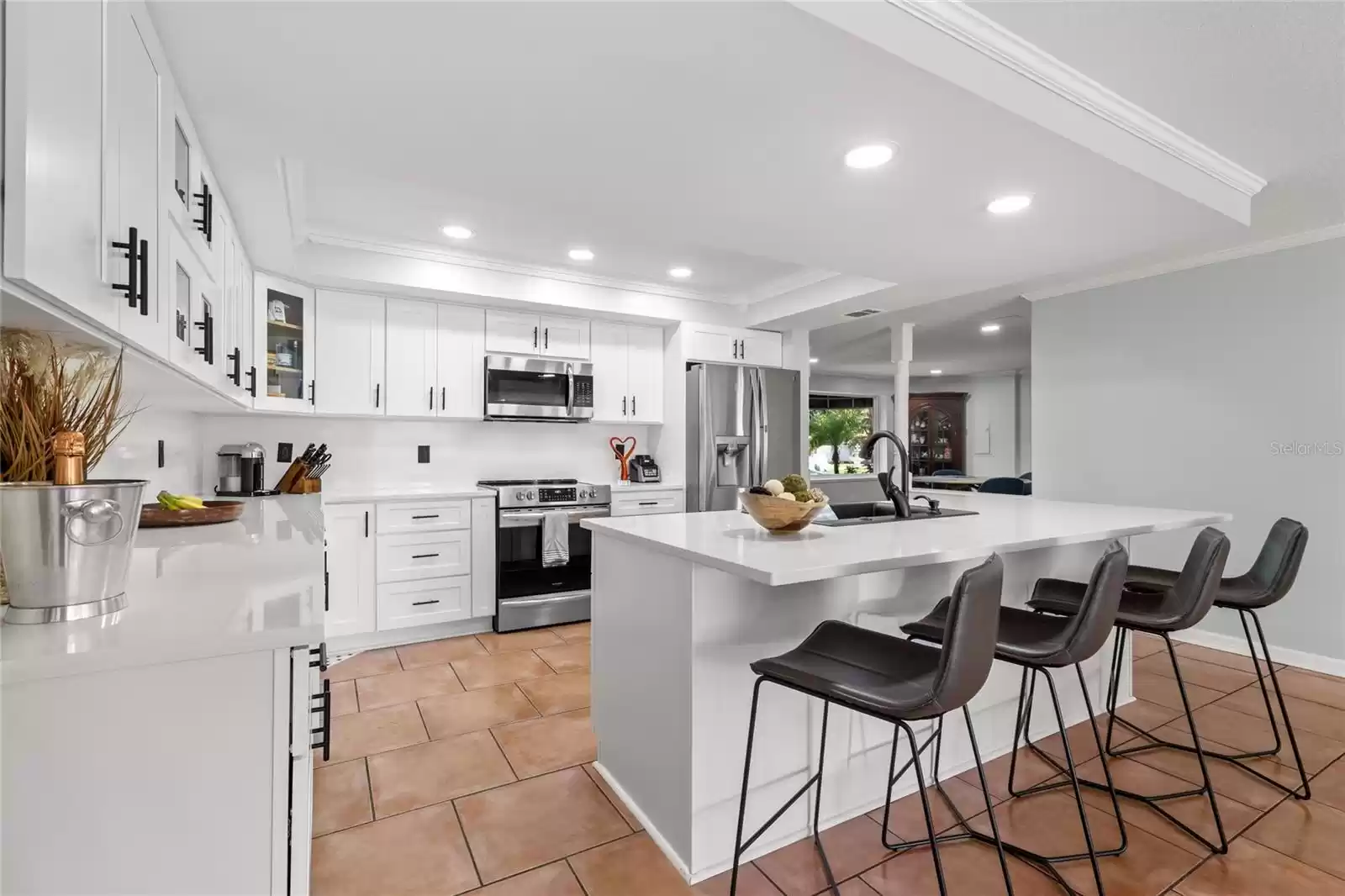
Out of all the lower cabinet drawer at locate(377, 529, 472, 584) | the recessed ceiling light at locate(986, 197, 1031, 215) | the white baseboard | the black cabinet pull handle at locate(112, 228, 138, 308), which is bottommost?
the white baseboard

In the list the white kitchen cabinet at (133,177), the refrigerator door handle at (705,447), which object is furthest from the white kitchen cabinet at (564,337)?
the white kitchen cabinet at (133,177)

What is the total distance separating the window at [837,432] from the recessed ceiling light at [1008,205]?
6.50 m

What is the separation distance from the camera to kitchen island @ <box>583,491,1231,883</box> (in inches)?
68.4

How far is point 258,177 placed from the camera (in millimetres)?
2330

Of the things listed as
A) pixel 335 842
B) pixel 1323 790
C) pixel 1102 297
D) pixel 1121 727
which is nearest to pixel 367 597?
pixel 335 842

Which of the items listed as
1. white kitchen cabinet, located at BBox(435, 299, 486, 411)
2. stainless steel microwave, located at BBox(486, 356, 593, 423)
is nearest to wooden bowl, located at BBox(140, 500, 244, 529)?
white kitchen cabinet, located at BBox(435, 299, 486, 411)

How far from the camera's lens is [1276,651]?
346 centimetres

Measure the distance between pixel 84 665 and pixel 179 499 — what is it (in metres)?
1.76

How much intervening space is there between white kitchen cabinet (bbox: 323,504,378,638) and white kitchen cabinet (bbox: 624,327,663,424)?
6.48 ft

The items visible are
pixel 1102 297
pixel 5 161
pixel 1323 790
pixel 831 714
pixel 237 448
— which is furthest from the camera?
pixel 1102 297

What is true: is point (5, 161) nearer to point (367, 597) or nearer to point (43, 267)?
point (43, 267)

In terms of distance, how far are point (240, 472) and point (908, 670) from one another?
3544 millimetres

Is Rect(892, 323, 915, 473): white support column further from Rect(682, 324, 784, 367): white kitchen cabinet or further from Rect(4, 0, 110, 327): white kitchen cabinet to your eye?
Rect(4, 0, 110, 327): white kitchen cabinet

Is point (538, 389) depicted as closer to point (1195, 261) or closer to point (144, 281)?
point (144, 281)
